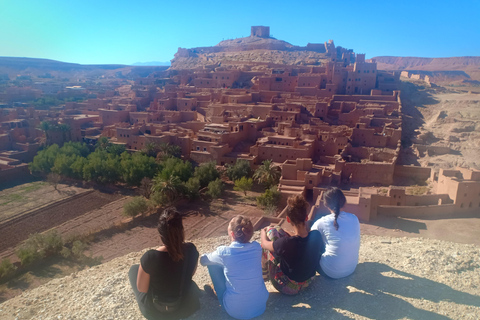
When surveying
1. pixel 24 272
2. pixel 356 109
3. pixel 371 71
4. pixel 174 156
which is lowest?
pixel 24 272

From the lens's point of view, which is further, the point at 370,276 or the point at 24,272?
the point at 24,272

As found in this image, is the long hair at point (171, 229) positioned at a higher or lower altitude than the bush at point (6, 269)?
higher

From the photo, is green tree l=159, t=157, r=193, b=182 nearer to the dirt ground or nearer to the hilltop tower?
the dirt ground

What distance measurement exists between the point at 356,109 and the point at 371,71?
24.2ft

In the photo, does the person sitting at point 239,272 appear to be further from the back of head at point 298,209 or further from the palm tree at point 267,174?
the palm tree at point 267,174

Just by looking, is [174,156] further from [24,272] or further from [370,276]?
[370,276]

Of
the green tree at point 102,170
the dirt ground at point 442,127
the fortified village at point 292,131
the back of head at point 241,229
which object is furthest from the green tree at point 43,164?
the back of head at point 241,229

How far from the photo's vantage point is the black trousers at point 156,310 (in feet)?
12.0

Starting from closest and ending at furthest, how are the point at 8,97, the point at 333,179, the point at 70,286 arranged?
1. the point at 70,286
2. the point at 333,179
3. the point at 8,97

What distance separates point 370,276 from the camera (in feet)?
15.6

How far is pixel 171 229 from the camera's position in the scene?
323cm

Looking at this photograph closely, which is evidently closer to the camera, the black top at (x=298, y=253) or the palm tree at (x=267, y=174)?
the black top at (x=298, y=253)

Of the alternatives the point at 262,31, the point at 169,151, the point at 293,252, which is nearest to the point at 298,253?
the point at 293,252

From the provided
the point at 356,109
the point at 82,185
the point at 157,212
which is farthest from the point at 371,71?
the point at 82,185
